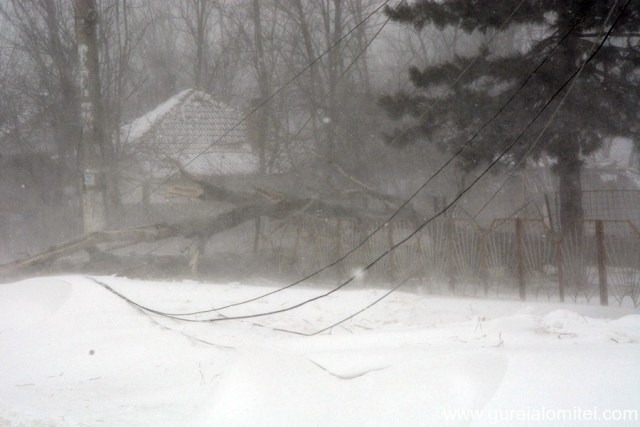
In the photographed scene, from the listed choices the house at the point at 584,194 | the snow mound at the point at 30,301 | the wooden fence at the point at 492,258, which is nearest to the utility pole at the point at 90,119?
the snow mound at the point at 30,301

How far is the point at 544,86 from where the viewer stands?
12.4m

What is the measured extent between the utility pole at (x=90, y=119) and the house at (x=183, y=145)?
7.92m

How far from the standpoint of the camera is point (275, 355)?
199 inches

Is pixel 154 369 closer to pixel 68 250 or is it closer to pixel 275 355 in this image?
pixel 275 355

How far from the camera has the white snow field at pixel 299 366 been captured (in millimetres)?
4016

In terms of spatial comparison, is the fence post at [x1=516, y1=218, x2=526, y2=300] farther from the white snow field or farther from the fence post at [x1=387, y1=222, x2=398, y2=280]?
the fence post at [x1=387, y1=222, x2=398, y2=280]

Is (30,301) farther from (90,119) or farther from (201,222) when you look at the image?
(90,119)

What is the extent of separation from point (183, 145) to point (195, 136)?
1.05 metres

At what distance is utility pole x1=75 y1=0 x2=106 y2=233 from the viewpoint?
13500mm

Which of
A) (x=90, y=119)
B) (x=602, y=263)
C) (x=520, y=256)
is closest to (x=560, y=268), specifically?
(x=520, y=256)

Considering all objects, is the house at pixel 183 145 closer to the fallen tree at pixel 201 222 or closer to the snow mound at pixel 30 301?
the fallen tree at pixel 201 222

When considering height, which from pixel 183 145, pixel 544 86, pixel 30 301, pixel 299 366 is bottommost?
pixel 299 366

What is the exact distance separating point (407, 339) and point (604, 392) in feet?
7.76

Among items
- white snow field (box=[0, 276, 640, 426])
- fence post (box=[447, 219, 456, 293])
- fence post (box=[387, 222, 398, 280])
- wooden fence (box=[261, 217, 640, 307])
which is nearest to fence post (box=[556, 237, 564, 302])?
wooden fence (box=[261, 217, 640, 307])
